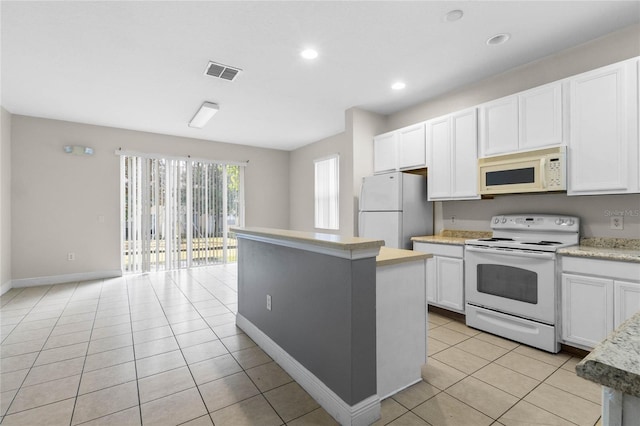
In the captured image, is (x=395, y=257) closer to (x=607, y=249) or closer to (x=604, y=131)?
(x=607, y=249)

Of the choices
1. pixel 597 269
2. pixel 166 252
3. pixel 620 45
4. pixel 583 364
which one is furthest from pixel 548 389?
pixel 166 252

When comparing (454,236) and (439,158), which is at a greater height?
(439,158)

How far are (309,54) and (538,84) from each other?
7.57 feet

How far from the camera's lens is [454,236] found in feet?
12.3

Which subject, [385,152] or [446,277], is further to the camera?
[385,152]

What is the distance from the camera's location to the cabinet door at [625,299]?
211 cm

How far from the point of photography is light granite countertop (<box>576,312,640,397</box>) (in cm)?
49

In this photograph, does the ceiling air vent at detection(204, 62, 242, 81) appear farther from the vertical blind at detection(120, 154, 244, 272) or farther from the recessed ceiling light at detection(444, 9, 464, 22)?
the vertical blind at detection(120, 154, 244, 272)

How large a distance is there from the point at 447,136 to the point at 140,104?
4110mm

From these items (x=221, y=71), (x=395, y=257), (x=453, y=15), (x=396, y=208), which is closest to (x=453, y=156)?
(x=396, y=208)

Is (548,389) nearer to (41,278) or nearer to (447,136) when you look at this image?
(447,136)

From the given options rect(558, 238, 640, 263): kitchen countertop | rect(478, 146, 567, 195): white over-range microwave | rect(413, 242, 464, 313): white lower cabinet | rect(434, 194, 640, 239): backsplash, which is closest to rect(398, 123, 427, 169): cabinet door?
rect(434, 194, 640, 239): backsplash

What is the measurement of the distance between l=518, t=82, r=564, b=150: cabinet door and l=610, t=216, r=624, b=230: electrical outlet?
78cm

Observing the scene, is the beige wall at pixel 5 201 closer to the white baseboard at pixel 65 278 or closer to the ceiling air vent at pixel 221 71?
the white baseboard at pixel 65 278
